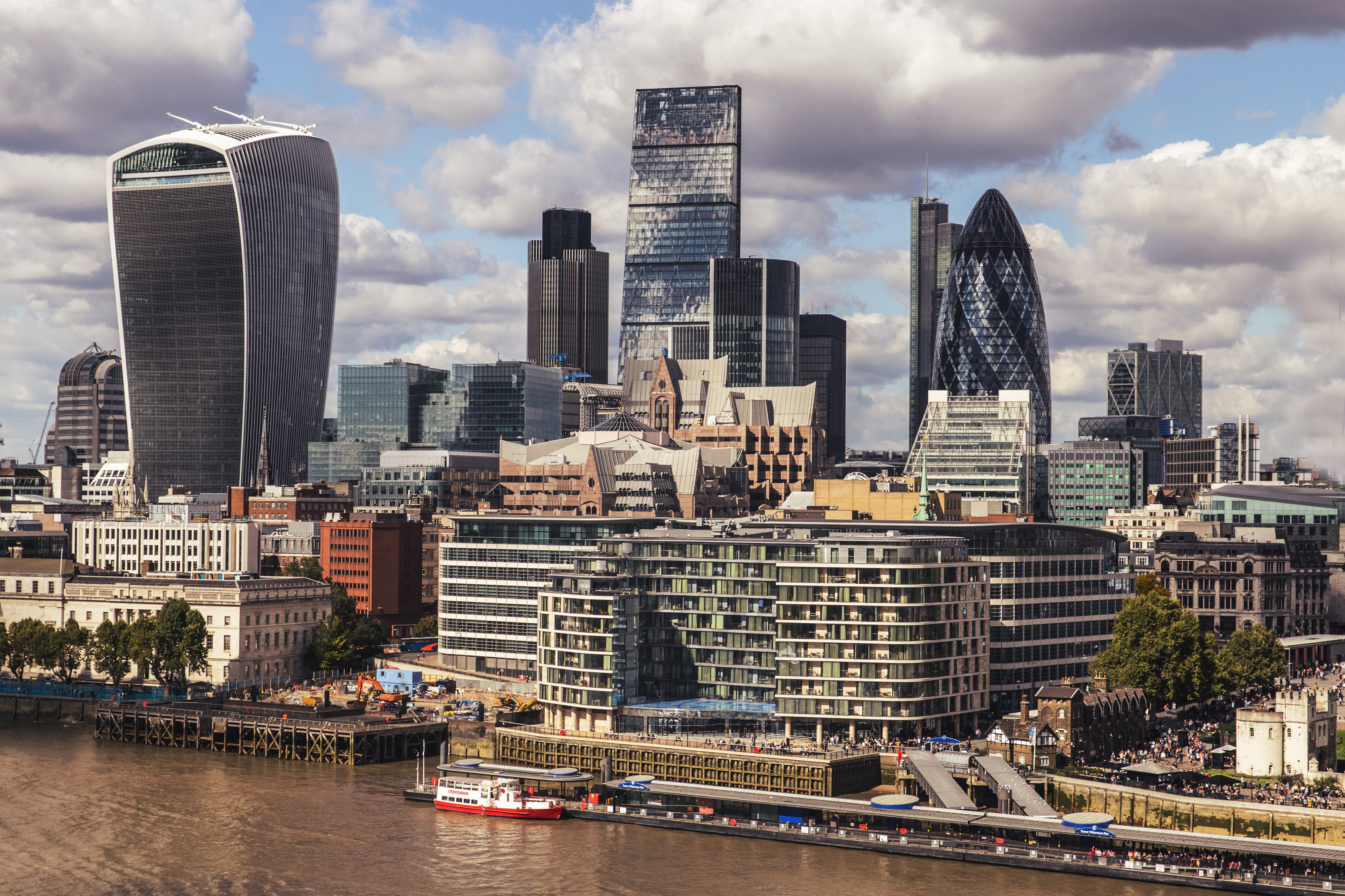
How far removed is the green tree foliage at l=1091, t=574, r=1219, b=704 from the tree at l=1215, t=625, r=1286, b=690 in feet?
6.92

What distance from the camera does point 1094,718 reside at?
468 ft

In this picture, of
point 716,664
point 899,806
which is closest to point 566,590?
point 716,664

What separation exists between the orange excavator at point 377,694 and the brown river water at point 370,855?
32.8m

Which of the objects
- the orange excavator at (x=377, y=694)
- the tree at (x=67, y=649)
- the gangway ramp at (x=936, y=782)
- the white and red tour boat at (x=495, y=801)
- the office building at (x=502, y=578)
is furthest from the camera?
the tree at (x=67, y=649)

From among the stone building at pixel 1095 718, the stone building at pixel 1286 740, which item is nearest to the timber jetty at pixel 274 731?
the stone building at pixel 1095 718

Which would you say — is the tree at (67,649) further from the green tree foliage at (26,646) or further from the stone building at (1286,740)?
the stone building at (1286,740)

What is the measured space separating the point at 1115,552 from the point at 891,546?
4589cm

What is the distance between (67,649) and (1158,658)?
12117 centimetres

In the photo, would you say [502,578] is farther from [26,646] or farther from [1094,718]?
[1094,718]

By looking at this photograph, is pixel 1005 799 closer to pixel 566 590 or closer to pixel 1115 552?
pixel 566 590

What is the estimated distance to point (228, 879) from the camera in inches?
4289

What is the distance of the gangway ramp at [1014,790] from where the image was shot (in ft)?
399

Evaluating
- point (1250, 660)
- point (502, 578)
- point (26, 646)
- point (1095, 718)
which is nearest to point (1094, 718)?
point (1095, 718)

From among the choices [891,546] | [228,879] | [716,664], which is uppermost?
[891,546]
